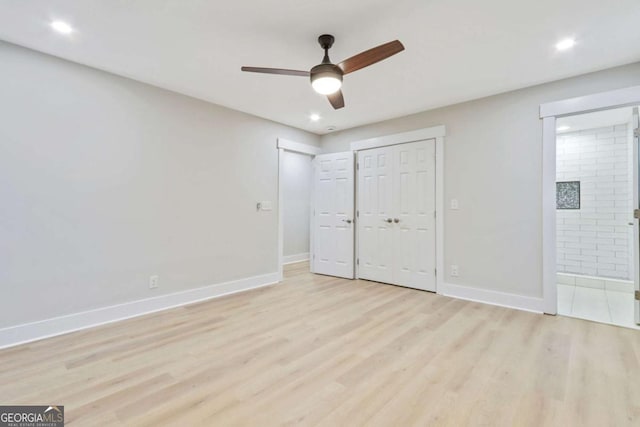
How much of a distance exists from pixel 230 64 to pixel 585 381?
372 centimetres

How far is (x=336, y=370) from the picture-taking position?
212 cm

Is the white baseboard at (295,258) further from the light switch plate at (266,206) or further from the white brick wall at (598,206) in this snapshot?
the white brick wall at (598,206)

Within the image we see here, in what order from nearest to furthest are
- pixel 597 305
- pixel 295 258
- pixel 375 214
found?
pixel 597 305, pixel 375 214, pixel 295 258

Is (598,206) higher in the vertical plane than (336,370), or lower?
higher

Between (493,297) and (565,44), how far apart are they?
264cm

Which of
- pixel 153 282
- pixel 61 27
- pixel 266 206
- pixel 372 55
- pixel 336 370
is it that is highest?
pixel 61 27

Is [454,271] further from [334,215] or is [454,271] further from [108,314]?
[108,314]

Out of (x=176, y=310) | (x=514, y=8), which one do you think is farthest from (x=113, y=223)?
(x=514, y=8)

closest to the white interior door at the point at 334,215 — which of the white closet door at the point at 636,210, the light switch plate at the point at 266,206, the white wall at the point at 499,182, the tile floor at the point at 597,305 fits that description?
the light switch plate at the point at 266,206

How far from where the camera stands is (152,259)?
334 centimetres

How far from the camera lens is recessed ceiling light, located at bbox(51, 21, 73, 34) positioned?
7.38 ft

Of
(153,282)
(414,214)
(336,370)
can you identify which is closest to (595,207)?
(414,214)

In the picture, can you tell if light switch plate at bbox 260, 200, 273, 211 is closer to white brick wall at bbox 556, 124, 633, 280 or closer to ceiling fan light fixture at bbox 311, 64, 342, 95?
ceiling fan light fixture at bbox 311, 64, 342, 95

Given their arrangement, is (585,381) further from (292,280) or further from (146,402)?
(292,280)
